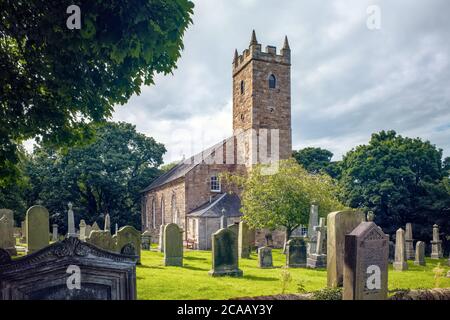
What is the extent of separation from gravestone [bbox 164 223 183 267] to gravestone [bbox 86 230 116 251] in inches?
89.3

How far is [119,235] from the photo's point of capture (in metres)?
13.5

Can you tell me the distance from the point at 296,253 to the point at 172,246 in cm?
543

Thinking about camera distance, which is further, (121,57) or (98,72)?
(98,72)

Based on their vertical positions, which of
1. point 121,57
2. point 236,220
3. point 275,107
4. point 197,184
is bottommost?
point 236,220

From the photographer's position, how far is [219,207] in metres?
28.2

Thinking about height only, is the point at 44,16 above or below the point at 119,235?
above

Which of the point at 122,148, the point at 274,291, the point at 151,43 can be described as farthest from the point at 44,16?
the point at 122,148

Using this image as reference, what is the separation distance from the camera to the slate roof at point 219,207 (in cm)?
2722

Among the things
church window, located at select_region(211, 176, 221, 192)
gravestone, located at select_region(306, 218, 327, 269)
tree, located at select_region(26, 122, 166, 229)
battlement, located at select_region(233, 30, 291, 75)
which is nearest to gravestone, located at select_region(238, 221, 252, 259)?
gravestone, located at select_region(306, 218, 327, 269)

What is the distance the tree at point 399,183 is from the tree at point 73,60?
22957 millimetres

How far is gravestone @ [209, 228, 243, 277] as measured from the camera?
1191 centimetres

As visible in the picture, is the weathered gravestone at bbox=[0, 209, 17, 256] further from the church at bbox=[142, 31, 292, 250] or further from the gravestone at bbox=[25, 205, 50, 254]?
the church at bbox=[142, 31, 292, 250]
